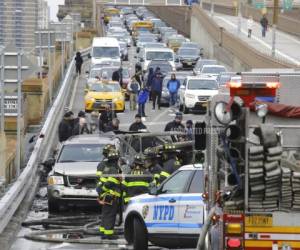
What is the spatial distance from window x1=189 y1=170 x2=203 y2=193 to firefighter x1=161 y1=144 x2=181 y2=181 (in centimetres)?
219

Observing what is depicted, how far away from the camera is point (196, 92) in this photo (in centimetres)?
4422

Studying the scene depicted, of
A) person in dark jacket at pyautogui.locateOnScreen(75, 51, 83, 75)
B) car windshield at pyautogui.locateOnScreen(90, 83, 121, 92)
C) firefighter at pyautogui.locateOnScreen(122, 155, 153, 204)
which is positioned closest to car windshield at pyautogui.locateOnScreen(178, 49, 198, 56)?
person in dark jacket at pyautogui.locateOnScreen(75, 51, 83, 75)

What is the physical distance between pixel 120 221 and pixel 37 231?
159cm

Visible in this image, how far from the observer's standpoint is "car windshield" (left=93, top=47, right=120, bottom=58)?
209 ft

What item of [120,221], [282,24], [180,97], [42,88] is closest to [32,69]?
[120,221]

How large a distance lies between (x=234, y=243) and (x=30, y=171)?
13.4m

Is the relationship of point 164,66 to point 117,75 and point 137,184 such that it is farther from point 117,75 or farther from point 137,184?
point 137,184

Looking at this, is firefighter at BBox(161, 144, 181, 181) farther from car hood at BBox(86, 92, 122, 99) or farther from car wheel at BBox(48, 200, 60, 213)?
car hood at BBox(86, 92, 122, 99)

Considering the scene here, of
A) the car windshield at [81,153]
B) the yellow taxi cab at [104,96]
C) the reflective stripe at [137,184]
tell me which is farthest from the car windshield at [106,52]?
the reflective stripe at [137,184]

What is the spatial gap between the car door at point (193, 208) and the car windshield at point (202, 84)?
2707 cm

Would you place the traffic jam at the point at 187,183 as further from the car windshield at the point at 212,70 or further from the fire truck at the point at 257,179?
the car windshield at the point at 212,70

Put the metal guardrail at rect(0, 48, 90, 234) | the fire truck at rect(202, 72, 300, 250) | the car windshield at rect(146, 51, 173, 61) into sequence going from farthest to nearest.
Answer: the car windshield at rect(146, 51, 173, 61) < the metal guardrail at rect(0, 48, 90, 234) < the fire truck at rect(202, 72, 300, 250)

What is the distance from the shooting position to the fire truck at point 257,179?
12.6 metres

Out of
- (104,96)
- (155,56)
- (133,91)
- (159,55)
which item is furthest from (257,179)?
(159,55)
